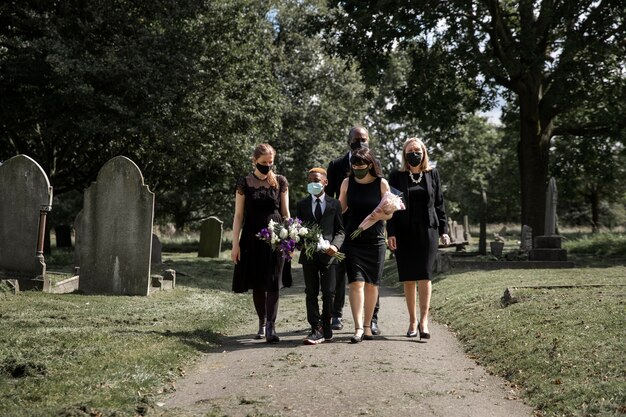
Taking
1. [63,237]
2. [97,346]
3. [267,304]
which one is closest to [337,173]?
[267,304]

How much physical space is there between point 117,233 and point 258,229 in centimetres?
506

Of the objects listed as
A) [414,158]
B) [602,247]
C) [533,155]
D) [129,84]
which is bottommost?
[602,247]

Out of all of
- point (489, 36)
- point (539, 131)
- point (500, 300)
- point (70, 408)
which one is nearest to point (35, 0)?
point (489, 36)

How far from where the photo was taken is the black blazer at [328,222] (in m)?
9.28

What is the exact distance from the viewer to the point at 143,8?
24.6 m

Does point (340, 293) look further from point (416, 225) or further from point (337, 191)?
point (416, 225)

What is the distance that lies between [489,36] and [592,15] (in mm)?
3543

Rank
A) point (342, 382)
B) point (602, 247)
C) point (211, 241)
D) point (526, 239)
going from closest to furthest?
1. point (342, 382)
2. point (526, 239)
3. point (602, 247)
4. point (211, 241)

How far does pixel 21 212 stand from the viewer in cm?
1412

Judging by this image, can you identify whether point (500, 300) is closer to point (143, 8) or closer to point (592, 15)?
point (592, 15)

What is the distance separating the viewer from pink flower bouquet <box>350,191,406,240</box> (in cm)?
898

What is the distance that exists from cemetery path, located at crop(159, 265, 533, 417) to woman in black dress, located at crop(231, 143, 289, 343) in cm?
70

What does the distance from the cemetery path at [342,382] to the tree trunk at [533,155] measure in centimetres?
1682

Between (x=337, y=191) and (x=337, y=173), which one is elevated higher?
(x=337, y=173)
